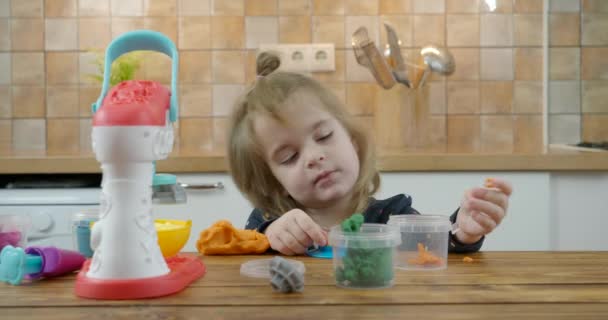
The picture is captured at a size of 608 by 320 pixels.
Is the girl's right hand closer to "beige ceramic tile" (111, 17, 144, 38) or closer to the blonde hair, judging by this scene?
the blonde hair

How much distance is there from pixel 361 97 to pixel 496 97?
1.67ft

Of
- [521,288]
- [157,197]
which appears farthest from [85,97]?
[521,288]

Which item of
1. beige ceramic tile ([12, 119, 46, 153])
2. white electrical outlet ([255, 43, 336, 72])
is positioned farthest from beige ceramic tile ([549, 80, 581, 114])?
beige ceramic tile ([12, 119, 46, 153])

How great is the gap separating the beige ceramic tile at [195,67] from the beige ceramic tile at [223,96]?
6cm

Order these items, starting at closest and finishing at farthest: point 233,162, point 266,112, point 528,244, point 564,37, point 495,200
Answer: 1. point 495,200
2. point 266,112
3. point 233,162
4. point 528,244
5. point 564,37

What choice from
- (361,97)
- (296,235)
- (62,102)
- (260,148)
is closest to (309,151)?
(260,148)

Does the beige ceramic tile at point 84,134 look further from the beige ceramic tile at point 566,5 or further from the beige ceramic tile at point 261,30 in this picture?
the beige ceramic tile at point 566,5

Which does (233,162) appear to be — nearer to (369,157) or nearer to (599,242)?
(369,157)

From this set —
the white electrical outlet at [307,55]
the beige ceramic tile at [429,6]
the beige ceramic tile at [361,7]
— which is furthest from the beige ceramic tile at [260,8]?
the beige ceramic tile at [429,6]

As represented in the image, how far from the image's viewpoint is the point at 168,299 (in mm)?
711

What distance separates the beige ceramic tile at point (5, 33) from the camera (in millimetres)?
2682

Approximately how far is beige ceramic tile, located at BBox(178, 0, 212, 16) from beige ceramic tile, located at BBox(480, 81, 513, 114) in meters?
1.08

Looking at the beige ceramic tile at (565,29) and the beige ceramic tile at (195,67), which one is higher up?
the beige ceramic tile at (565,29)

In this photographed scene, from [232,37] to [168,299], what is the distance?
2048 millimetres
